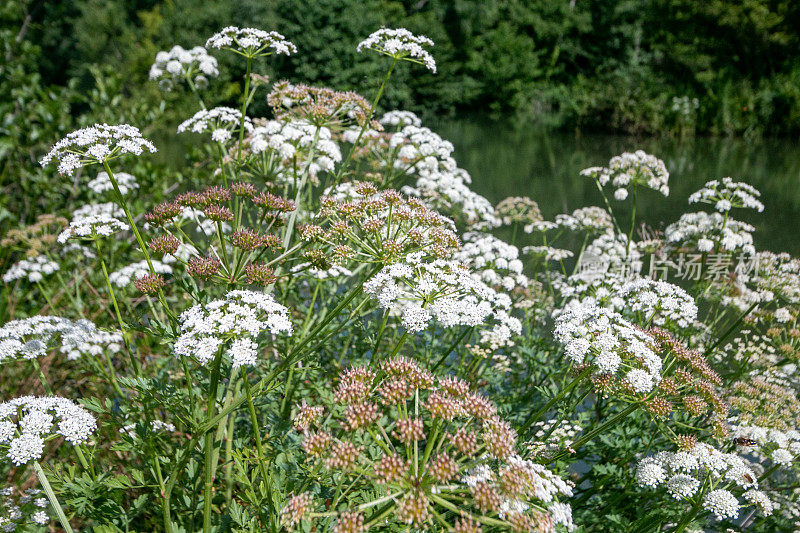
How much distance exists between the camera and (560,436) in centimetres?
311

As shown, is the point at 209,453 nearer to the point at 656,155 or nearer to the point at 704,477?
the point at 704,477

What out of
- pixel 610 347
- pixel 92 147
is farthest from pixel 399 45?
pixel 610 347

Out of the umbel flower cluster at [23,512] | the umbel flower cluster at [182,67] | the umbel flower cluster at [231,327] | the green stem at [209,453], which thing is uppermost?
the umbel flower cluster at [182,67]

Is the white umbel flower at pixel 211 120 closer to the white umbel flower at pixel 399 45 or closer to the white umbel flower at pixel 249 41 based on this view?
the white umbel flower at pixel 249 41

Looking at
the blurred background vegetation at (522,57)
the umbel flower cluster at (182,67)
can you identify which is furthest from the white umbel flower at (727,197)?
the blurred background vegetation at (522,57)

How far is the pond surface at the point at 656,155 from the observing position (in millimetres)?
10539

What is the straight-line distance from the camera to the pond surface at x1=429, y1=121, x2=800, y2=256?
10.5m

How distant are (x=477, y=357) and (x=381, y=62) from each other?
32.8 metres

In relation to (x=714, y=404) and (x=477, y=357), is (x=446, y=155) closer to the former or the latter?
(x=477, y=357)

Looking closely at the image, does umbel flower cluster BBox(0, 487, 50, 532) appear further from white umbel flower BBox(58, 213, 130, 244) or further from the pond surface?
the pond surface

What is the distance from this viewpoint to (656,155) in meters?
17.2

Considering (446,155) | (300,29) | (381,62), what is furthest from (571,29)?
(446,155)

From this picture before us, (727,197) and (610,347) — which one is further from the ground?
(727,197)

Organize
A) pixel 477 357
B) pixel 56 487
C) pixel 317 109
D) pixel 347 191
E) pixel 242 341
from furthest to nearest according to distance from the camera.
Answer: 1. pixel 347 191
2. pixel 477 357
3. pixel 317 109
4. pixel 56 487
5. pixel 242 341
